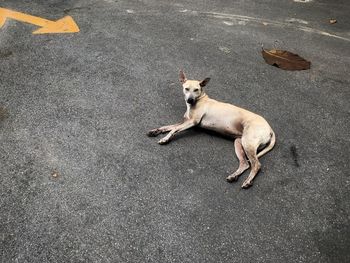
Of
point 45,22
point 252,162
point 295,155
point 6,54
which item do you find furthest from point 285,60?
point 6,54

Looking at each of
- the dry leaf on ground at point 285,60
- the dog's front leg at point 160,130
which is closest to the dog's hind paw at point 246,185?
the dog's front leg at point 160,130

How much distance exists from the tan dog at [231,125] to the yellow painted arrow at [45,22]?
3.63 meters

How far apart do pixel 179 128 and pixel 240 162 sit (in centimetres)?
100

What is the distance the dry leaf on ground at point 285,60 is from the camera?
739cm

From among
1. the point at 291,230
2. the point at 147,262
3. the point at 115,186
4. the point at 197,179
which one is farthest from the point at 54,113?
the point at 291,230

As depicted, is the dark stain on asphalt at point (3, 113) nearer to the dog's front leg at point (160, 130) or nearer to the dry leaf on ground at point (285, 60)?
the dog's front leg at point (160, 130)

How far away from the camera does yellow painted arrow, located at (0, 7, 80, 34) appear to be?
810 cm

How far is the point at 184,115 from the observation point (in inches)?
232

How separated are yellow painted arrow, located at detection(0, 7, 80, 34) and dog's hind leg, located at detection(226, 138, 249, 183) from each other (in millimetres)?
4583

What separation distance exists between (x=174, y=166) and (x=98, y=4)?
5.72m

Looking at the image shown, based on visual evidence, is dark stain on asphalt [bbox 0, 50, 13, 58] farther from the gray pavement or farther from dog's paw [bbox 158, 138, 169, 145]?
dog's paw [bbox 158, 138, 169, 145]

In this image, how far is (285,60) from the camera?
24.6 ft

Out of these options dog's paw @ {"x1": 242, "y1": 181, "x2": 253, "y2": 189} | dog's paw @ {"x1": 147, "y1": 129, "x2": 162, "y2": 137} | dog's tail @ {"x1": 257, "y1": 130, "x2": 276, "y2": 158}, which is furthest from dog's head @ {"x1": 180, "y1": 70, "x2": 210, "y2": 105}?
dog's paw @ {"x1": 242, "y1": 181, "x2": 253, "y2": 189}

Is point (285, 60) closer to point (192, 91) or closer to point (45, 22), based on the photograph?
point (192, 91)
